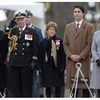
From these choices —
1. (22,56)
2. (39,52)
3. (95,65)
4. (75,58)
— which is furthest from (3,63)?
(95,65)

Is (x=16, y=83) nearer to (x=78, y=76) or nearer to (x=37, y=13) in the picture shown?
(x=78, y=76)

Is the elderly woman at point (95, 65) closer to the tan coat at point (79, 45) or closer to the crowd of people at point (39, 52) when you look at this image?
the crowd of people at point (39, 52)

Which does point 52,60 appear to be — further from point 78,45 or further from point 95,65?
point 95,65

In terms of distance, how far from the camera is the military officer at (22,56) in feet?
39.3

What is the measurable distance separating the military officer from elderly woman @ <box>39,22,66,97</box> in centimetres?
36

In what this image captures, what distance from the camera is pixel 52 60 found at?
12336 millimetres

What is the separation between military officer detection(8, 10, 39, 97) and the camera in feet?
39.3

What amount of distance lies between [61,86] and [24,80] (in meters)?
0.91

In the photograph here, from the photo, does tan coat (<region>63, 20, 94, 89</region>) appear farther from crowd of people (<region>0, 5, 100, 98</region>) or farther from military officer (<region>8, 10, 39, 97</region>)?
military officer (<region>8, 10, 39, 97</region>)

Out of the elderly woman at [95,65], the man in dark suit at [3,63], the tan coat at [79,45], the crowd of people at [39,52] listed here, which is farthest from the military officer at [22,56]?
the elderly woman at [95,65]

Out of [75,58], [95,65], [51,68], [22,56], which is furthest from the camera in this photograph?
[51,68]

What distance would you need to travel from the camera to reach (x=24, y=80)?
1195 cm

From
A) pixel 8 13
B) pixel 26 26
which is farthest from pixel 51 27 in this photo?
pixel 8 13

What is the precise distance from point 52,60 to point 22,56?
0.65 m
